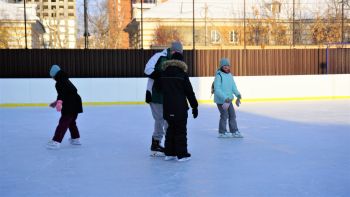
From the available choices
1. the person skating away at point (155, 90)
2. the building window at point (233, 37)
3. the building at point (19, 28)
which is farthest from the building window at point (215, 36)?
the person skating away at point (155, 90)

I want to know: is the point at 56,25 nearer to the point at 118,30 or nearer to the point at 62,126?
the point at 118,30

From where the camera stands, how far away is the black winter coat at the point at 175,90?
5215 millimetres

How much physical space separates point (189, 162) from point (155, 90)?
35.5 inches

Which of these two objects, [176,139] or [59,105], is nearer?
[176,139]

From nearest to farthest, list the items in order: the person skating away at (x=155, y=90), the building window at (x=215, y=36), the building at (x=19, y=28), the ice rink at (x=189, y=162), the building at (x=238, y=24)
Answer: the ice rink at (x=189, y=162) < the person skating away at (x=155, y=90) < the building at (x=19, y=28) < the building at (x=238, y=24) < the building window at (x=215, y=36)

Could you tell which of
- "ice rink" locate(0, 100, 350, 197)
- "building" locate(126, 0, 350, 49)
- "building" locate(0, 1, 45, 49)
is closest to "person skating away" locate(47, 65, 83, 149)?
"ice rink" locate(0, 100, 350, 197)

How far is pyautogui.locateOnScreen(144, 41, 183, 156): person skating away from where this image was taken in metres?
5.48

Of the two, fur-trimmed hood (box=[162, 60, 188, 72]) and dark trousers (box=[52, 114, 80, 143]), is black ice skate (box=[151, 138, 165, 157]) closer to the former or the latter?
fur-trimmed hood (box=[162, 60, 188, 72])

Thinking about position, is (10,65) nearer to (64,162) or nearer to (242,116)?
(242,116)

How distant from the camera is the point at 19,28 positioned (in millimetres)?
15125

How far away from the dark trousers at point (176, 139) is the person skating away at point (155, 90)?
0.30 metres

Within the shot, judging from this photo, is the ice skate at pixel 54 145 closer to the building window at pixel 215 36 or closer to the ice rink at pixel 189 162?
the ice rink at pixel 189 162

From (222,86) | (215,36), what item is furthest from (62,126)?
(215,36)

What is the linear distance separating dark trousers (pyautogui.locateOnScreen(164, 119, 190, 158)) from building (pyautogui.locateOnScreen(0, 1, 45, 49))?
420 inches
